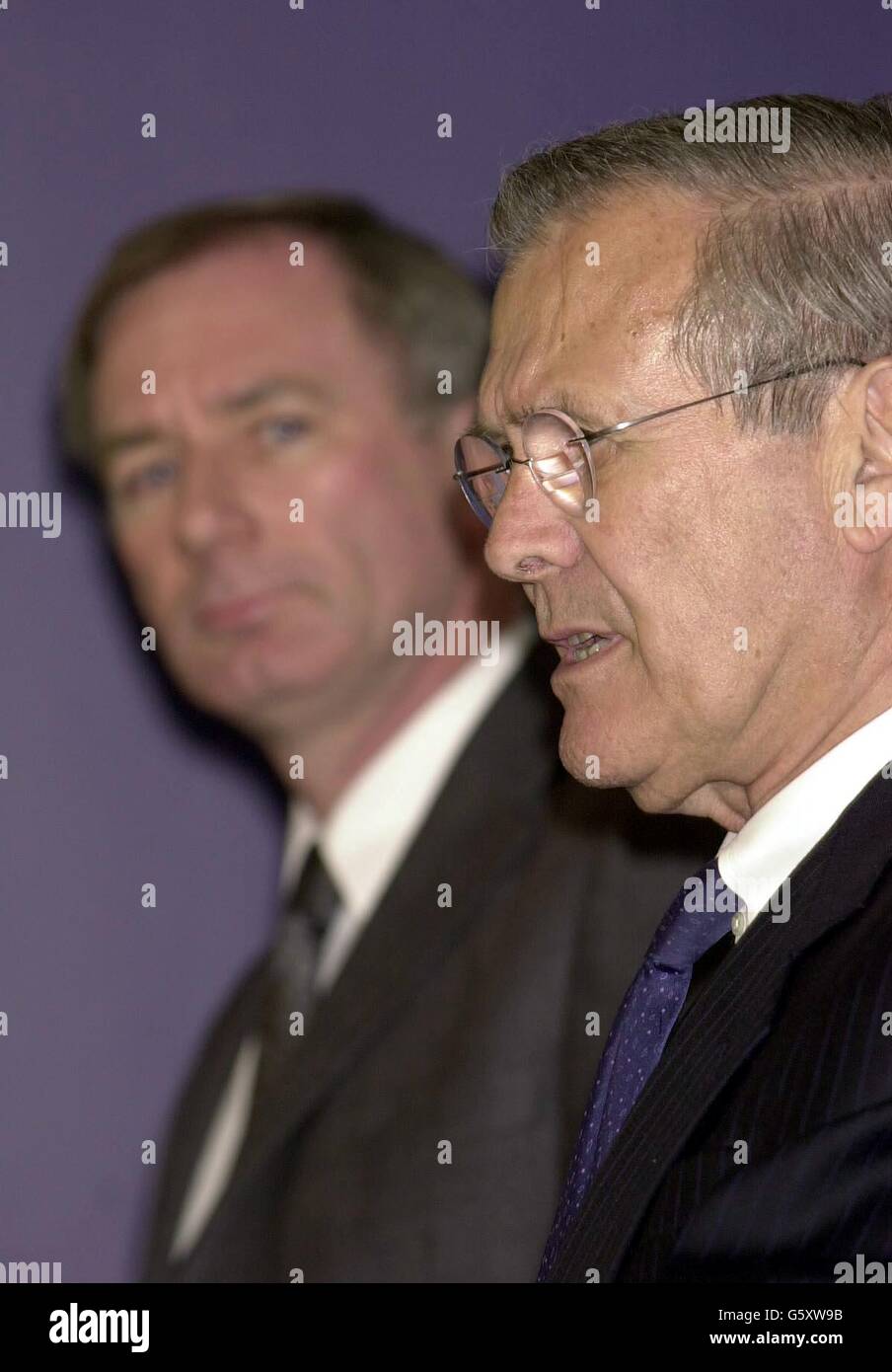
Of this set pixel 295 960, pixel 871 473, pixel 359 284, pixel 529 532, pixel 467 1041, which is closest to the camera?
pixel 871 473

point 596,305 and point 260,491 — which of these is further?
point 260,491

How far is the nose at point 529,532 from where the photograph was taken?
1167 millimetres

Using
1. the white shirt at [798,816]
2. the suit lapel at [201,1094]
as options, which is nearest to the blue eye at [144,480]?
the suit lapel at [201,1094]

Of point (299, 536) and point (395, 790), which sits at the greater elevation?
point (299, 536)

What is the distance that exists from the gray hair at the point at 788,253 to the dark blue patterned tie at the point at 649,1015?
31 centimetres

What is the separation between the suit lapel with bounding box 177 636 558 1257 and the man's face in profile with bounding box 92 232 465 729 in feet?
1.02

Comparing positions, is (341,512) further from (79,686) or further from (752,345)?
(752,345)

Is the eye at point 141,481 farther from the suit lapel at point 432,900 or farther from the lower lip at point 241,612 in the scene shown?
the suit lapel at point 432,900

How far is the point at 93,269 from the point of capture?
7.10ft

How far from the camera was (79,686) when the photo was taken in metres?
2.20

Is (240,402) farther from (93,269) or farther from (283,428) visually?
(93,269)

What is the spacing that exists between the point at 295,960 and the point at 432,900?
0.34 m

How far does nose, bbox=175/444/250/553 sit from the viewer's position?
83.7 inches

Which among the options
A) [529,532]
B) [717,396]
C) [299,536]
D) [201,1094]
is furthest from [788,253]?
[201,1094]
